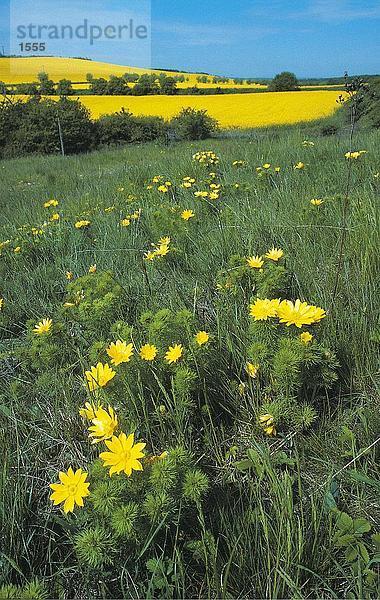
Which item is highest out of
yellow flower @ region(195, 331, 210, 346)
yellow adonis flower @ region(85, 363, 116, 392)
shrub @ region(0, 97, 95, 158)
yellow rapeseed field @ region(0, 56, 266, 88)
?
yellow rapeseed field @ region(0, 56, 266, 88)

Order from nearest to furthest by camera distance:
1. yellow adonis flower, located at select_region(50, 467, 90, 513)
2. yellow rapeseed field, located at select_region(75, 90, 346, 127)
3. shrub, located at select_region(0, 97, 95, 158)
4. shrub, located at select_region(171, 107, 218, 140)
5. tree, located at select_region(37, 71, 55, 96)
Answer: yellow adonis flower, located at select_region(50, 467, 90, 513) → shrub, located at select_region(171, 107, 218, 140) → shrub, located at select_region(0, 97, 95, 158) → yellow rapeseed field, located at select_region(75, 90, 346, 127) → tree, located at select_region(37, 71, 55, 96)

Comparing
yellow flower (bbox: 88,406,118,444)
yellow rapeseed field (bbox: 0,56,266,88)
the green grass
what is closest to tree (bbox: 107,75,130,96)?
yellow rapeseed field (bbox: 0,56,266,88)

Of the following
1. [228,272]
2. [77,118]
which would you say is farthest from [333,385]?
[77,118]

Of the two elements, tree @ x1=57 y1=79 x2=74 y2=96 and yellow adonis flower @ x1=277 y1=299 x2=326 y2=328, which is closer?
yellow adonis flower @ x1=277 y1=299 x2=326 y2=328

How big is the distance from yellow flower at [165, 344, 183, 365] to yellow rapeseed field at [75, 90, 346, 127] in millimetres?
24272

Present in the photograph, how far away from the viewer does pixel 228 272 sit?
209 centimetres

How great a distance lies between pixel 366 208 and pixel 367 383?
4.67ft

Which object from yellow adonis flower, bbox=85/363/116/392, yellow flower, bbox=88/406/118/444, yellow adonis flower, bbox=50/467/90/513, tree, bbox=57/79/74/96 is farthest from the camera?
tree, bbox=57/79/74/96

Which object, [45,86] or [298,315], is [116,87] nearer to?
[45,86]

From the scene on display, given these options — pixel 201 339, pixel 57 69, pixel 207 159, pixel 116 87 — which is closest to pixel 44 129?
pixel 116 87

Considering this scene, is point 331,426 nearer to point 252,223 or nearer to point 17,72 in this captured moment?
point 252,223

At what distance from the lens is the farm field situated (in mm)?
25453

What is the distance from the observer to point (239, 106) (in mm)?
29109

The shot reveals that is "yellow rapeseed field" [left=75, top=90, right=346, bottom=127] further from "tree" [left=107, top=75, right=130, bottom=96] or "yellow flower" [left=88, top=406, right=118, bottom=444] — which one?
"yellow flower" [left=88, top=406, right=118, bottom=444]
